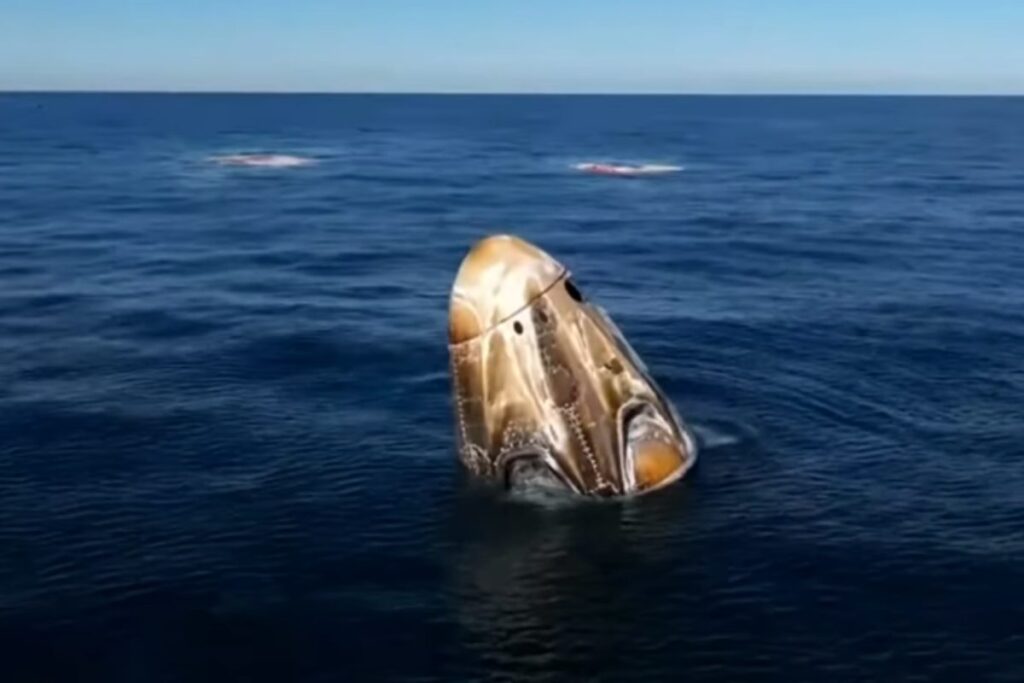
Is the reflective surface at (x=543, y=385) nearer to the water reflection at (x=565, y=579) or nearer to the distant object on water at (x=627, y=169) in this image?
the water reflection at (x=565, y=579)

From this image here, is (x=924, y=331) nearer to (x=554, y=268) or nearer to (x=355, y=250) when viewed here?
(x=554, y=268)

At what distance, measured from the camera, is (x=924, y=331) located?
68.2 m

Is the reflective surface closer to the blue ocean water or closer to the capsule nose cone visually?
the capsule nose cone

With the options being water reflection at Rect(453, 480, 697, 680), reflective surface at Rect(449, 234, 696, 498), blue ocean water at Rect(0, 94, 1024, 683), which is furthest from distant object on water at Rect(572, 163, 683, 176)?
water reflection at Rect(453, 480, 697, 680)

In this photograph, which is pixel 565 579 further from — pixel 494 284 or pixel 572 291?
pixel 494 284

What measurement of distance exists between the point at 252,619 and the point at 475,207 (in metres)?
96.9

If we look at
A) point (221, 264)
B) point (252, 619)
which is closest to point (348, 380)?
point (252, 619)

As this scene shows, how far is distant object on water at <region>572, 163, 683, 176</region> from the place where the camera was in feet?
560

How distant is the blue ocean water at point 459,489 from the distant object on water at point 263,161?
9036 centimetres

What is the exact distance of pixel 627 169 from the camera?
174m

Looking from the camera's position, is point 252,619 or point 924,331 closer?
point 252,619

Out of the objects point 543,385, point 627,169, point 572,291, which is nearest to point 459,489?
point 543,385

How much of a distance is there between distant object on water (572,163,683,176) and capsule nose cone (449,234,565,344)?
132 meters

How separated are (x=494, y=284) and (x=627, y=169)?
138 metres
